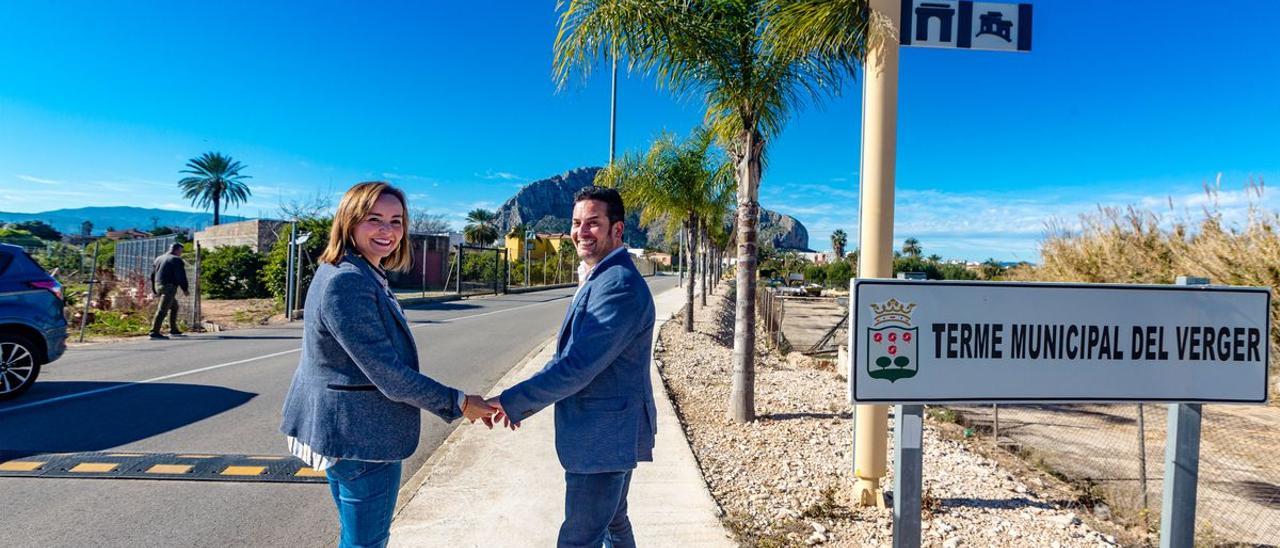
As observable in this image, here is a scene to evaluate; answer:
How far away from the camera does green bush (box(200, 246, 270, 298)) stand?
23828 mm

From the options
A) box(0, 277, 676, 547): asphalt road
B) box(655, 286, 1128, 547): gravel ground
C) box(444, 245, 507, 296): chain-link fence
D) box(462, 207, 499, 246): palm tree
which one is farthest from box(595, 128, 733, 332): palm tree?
box(462, 207, 499, 246): palm tree

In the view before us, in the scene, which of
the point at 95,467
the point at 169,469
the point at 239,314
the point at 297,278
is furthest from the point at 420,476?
the point at 239,314

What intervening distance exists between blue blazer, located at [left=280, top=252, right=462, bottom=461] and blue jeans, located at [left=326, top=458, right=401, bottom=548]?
0.27ft

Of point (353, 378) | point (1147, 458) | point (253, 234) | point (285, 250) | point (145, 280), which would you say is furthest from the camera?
point (253, 234)

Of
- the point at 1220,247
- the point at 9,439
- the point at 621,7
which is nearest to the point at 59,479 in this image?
the point at 9,439

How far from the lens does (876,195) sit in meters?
3.66

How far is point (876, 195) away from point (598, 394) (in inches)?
89.3

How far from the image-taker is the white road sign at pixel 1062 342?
7.91 feet

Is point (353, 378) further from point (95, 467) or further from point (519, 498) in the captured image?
point (95, 467)

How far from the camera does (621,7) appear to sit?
5086 millimetres

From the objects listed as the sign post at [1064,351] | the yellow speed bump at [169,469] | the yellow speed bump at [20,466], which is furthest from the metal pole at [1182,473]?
the yellow speed bump at [20,466]

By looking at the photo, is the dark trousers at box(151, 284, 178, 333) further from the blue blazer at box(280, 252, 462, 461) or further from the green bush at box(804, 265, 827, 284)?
the green bush at box(804, 265, 827, 284)

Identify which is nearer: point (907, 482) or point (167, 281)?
point (907, 482)

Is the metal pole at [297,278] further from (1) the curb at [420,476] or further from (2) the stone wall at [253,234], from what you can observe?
(1) the curb at [420,476]
